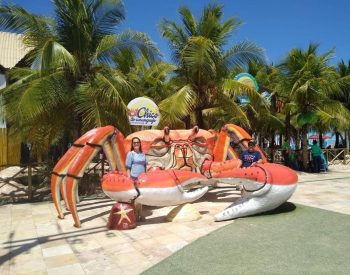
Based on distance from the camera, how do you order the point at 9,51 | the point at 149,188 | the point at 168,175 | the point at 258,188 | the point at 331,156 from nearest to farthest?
the point at 149,188 < the point at 168,175 < the point at 258,188 < the point at 331,156 < the point at 9,51

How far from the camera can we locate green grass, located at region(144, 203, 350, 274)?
15.5 feet

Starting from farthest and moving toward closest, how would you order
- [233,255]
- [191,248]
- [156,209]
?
[156,209] < [191,248] < [233,255]

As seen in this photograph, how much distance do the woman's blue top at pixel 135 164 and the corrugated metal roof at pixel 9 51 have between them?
55.4ft

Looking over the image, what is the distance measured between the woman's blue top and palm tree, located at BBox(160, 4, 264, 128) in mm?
5510

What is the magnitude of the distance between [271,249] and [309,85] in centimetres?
1300

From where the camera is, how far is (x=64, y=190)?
7238mm

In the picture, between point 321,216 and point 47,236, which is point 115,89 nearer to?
point 47,236

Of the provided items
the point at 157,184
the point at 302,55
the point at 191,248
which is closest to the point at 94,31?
the point at 157,184

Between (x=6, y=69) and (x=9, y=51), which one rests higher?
(x=9, y=51)

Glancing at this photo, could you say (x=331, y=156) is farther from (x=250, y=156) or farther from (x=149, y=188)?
(x=149, y=188)

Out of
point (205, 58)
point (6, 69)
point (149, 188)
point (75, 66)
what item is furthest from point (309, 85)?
point (6, 69)

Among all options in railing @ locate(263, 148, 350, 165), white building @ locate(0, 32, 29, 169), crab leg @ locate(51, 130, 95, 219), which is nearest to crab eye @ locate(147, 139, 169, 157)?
crab leg @ locate(51, 130, 95, 219)

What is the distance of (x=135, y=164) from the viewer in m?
7.27

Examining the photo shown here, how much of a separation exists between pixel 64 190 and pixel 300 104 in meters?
13.8
